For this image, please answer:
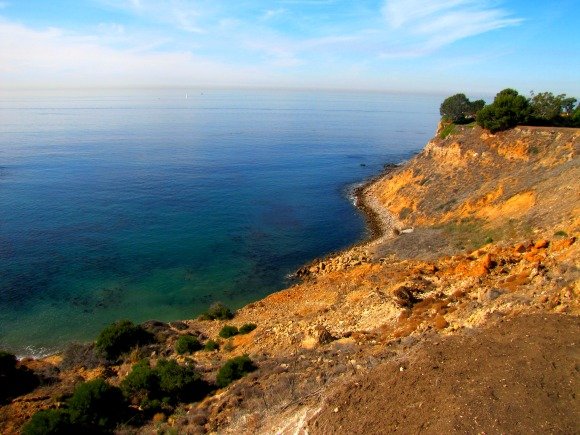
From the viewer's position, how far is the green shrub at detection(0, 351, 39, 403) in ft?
75.1

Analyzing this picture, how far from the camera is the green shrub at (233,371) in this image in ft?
70.8

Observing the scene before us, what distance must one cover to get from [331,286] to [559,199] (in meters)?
22.2

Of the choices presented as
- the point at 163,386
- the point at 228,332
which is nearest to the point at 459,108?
the point at 228,332

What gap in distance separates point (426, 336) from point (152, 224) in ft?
155

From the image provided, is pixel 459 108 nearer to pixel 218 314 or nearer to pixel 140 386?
pixel 218 314

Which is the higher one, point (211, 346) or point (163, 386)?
point (163, 386)

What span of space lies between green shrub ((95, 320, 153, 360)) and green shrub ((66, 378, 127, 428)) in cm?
826

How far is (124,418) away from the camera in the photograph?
19.6 m

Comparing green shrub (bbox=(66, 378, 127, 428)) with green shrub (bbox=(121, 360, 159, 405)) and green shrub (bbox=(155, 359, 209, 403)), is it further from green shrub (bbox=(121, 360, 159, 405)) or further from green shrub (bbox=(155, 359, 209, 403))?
green shrub (bbox=(155, 359, 209, 403))

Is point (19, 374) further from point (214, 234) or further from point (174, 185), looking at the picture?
point (174, 185)

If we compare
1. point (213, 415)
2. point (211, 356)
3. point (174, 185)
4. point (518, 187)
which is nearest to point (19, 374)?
point (211, 356)

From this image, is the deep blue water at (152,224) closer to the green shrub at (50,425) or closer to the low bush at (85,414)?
the low bush at (85,414)

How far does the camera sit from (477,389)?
46.4ft

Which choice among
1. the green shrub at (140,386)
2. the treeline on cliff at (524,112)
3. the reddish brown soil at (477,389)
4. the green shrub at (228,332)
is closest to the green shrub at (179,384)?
the green shrub at (140,386)
